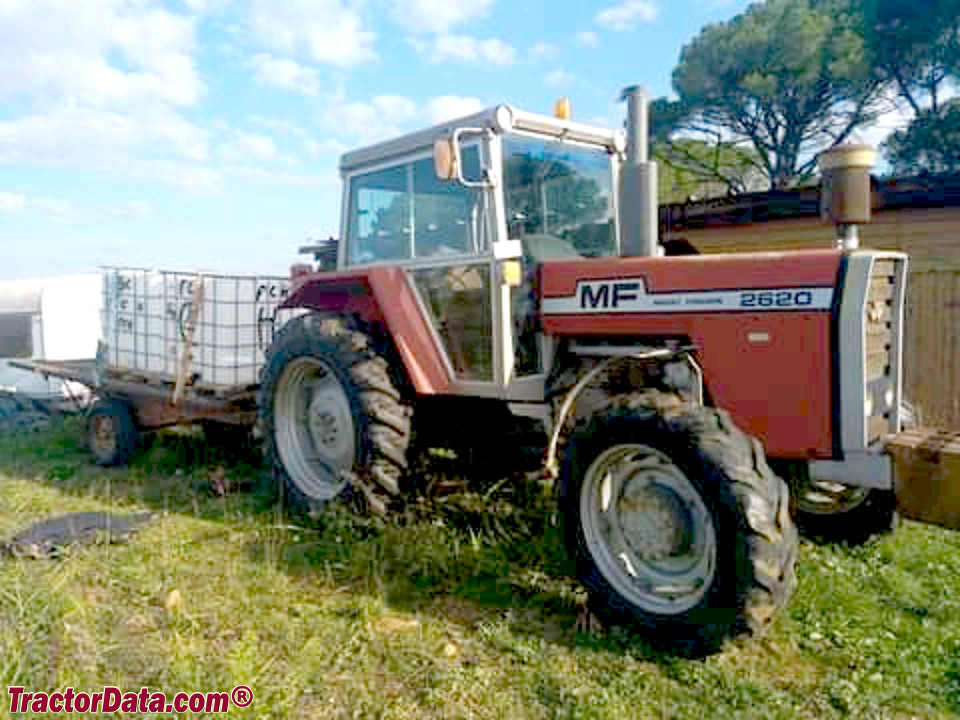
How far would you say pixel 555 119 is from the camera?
179 inches

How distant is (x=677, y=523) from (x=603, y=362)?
1.02m

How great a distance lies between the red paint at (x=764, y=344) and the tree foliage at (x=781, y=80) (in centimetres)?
1680

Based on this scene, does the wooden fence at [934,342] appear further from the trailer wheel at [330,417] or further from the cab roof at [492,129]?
the trailer wheel at [330,417]

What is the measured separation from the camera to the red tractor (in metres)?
3.10

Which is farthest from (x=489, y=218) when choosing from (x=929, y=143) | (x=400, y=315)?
(x=929, y=143)

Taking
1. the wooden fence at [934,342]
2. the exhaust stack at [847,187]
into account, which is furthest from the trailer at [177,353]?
the wooden fence at [934,342]

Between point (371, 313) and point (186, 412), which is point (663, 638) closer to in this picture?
point (371, 313)

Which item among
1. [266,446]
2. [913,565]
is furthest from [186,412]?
[913,565]

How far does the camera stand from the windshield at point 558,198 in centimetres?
431

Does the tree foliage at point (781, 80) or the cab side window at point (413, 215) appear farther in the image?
the tree foliage at point (781, 80)

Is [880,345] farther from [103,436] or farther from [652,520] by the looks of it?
[103,436]

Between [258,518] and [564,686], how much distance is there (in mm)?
2699

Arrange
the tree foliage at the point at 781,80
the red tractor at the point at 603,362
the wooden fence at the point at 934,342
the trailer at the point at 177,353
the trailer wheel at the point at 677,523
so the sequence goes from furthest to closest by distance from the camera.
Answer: the tree foliage at the point at 781,80, the wooden fence at the point at 934,342, the trailer at the point at 177,353, the red tractor at the point at 603,362, the trailer wheel at the point at 677,523

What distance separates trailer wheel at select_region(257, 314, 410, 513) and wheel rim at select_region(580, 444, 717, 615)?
1.46 meters
